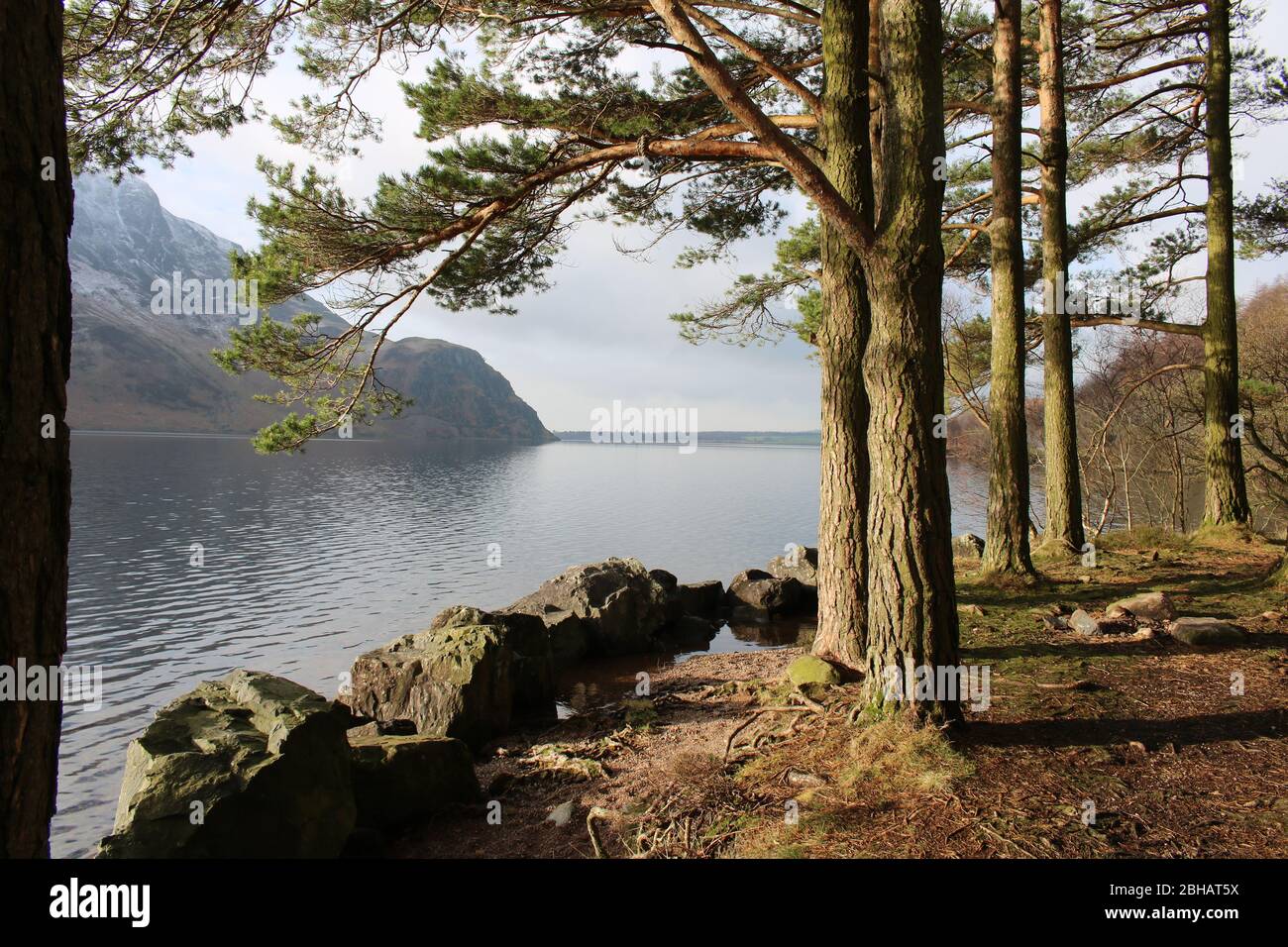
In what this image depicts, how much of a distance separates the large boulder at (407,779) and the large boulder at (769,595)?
10.2 metres

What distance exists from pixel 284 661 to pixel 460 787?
27.6 ft

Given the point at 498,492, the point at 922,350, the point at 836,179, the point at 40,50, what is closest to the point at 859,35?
the point at 836,179

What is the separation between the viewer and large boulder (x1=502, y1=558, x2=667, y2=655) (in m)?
12.7

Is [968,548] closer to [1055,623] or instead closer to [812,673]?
[1055,623]

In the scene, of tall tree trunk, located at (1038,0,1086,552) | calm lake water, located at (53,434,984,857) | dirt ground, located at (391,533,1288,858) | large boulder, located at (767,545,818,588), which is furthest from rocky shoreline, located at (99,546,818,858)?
large boulder, located at (767,545,818,588)

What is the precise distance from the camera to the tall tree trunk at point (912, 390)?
15.5ft

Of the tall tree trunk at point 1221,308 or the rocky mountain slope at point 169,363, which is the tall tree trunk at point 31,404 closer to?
the tall tree trunk at point 1221,308

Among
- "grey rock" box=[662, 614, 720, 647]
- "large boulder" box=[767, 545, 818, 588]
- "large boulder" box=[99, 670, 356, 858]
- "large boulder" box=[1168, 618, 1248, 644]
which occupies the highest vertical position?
"large boulder" box=[1168, 618, 1248, 644]

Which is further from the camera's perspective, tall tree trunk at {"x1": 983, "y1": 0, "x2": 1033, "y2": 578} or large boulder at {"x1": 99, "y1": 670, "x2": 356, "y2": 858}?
tall tree trunk at {"x1": 983, "y1": 0, "x2": 1033, "y2": 578}

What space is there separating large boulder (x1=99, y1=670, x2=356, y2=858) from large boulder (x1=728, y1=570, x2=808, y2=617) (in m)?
11.5

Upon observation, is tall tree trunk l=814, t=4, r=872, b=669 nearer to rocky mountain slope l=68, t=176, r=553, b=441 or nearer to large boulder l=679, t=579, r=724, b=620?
large boulder l=679, t=579, r=724, b=620

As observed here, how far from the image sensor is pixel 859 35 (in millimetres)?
6312

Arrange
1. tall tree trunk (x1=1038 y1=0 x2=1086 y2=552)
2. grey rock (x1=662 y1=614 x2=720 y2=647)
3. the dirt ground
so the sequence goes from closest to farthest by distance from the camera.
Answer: the dirt ground → tall tree trunk (x1=1038 y1=0 x2=1086 y2=552) → grey rock (x1=662 y1=614 x2=720 y2=647)

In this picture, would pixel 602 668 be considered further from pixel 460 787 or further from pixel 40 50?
pixel 40 50
